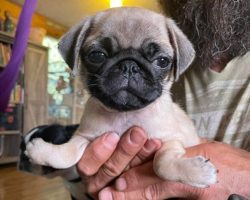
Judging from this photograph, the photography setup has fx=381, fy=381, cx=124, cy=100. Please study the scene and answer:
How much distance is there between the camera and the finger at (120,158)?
970 millimetres

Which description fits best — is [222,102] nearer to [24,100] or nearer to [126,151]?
[126,151]

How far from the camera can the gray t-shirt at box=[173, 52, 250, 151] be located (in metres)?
1.24

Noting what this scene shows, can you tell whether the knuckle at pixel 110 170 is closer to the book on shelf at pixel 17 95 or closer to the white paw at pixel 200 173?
the white paw at pixel 200 173

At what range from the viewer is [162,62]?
969 millimetres

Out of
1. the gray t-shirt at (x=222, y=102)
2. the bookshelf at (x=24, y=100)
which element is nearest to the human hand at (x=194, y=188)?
the gray t-shirt at (x=222, y=102)

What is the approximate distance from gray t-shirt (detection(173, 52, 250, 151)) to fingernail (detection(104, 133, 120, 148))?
0.43 metres

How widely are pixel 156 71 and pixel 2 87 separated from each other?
49.7 inches

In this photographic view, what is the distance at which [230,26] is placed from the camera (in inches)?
51.7

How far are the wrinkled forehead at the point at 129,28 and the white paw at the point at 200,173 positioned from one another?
314 mm

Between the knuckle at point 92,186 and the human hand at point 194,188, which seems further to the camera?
the knuckle at point 92,186

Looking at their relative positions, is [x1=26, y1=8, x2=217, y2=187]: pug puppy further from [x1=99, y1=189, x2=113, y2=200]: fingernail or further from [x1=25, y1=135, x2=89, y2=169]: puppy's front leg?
[x1=99, y1=189, x2=113, y2=200]: fingernail

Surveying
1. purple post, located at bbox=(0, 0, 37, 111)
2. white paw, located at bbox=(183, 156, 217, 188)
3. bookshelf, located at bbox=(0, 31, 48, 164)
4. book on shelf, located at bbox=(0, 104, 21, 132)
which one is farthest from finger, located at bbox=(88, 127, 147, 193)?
book on shelf, located at bbox=(0, 104, 21, 132)

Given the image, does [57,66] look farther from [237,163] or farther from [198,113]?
[237,163]

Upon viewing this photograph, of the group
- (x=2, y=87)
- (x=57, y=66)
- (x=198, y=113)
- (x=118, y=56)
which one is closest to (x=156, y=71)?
(x=118, y=56)
